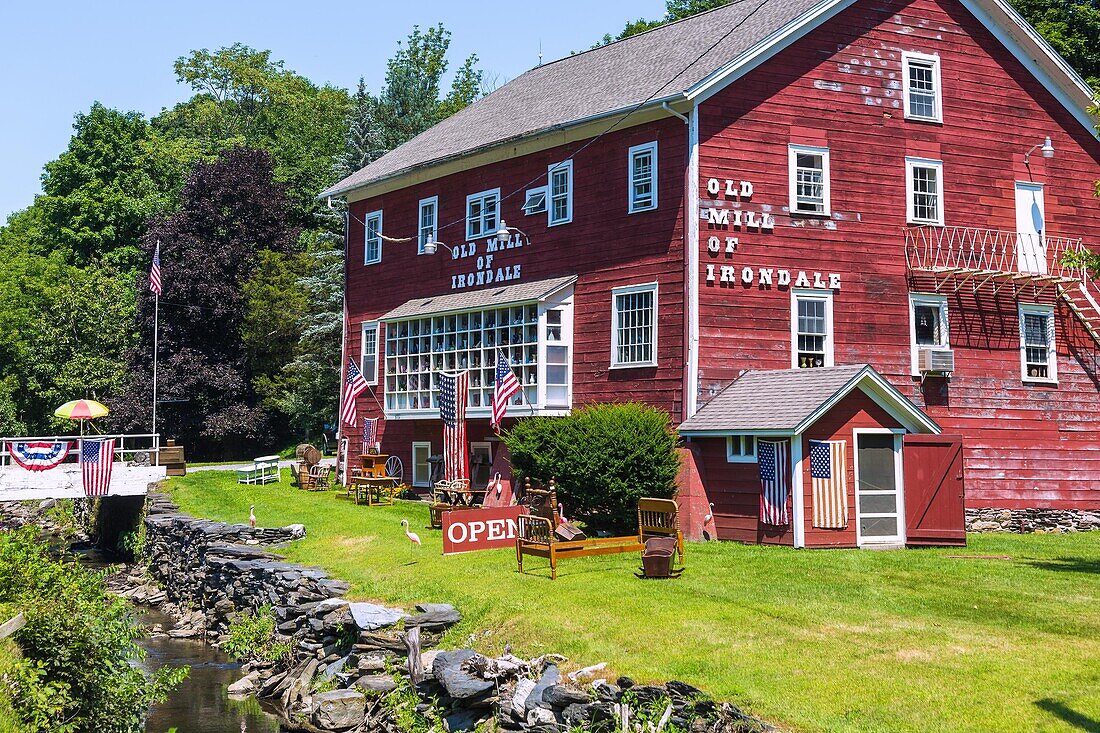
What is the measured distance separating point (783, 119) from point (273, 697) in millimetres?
17550

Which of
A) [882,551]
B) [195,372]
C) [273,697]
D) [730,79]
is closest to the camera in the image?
[273,697]

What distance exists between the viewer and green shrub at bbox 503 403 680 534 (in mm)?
22344

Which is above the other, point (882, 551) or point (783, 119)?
point (783, 119)

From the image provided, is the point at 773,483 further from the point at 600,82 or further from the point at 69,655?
the point at 600,82

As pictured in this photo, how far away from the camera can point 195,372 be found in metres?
47.7

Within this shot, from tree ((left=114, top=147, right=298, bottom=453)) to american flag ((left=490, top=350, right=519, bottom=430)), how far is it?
81.1ft

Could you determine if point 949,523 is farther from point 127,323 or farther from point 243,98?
point 243,98

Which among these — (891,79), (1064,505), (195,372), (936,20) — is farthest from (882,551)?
(195,372)

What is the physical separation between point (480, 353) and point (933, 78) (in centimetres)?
1403

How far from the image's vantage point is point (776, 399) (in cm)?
2256

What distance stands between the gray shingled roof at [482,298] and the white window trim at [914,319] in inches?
338

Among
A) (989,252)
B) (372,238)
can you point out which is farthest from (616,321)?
(372,238)

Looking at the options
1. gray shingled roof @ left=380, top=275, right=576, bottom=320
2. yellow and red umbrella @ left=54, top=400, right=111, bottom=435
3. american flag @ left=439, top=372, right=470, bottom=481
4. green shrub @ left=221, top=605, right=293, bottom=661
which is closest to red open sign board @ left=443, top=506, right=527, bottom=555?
green shrub @ left=221, top=605, right=293, bottom=661

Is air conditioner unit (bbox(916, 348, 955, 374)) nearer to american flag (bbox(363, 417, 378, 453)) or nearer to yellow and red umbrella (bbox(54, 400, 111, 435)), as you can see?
american flag (bbox(363, 417, 378, 453))
